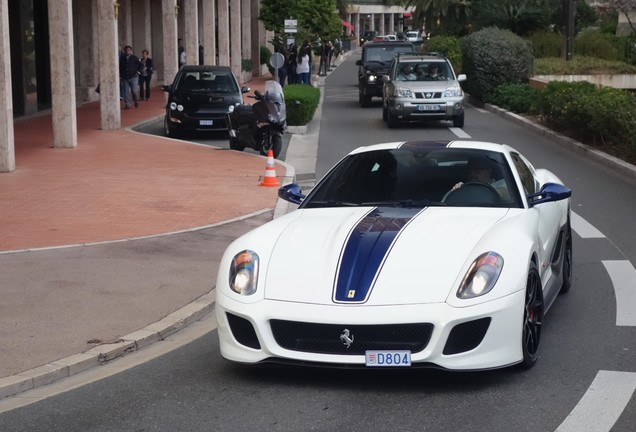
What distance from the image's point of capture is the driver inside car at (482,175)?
26.5 ft

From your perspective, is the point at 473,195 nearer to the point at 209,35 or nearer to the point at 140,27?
the point at 209,35

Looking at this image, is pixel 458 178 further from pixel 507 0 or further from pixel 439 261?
pixel 507 0

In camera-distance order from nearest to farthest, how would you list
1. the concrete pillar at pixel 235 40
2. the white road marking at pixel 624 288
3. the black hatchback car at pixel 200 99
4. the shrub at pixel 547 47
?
1. the white road marking at pixel 624 288
2. the black hatchback car at pixel 200 99
3. the shrub at pixel 547 47
4. the concrete pillar at pixel 235 40

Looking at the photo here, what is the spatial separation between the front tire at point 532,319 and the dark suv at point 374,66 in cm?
2788

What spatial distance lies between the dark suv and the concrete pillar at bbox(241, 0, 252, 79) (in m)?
15.5

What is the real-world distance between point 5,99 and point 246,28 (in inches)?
1496

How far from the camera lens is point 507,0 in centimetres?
5094

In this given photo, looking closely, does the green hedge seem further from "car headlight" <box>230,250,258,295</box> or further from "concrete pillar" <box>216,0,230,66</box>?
"concrete pillar" <box>216,0,230,66</box>

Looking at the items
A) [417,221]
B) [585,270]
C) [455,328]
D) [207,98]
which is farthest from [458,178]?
[207,98]

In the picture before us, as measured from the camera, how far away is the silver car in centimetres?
2769

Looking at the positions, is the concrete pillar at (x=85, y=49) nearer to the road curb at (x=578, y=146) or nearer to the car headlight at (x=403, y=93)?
the car headlight at (x=403, y=93)

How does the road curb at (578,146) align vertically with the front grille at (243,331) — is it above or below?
below

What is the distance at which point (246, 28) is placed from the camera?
55.1 meters

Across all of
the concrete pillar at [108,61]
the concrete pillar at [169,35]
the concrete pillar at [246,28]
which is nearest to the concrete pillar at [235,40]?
the concrete pillar at [246,28]
